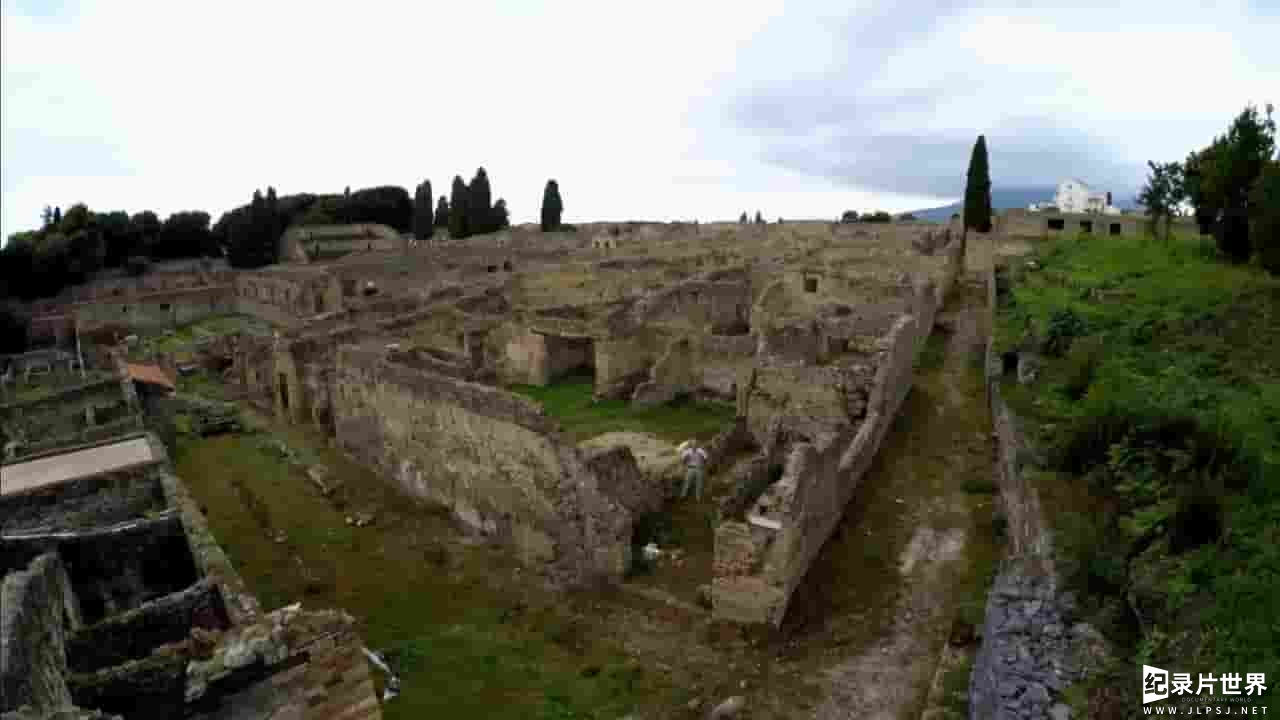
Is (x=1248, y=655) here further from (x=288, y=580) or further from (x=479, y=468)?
(x=288, y=580)

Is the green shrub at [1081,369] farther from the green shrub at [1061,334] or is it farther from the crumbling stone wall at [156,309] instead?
the crumbling stone wall at [156,309]

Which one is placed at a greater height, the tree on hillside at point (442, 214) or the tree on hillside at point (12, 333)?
the tree on hillside at point (442, 214)

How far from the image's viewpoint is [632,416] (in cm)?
2177

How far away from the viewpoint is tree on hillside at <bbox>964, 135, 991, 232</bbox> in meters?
40.8

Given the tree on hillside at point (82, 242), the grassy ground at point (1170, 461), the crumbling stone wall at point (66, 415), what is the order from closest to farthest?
1. the grassy ground at point (1170, 461)
2. the crumbling stone wall at point (66, 415)
3. the tree on hillside at point (82, 242)

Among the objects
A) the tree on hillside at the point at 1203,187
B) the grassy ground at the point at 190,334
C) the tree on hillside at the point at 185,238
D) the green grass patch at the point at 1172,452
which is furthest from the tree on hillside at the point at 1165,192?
the tree on hillside at the point at 185,238

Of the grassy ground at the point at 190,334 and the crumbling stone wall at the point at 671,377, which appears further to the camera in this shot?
the grassy ground at the point at 190,334

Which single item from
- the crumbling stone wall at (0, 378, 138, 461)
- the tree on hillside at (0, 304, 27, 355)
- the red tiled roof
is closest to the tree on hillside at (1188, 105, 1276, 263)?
the crumbling stone wall at (0, 378, 138, 461)

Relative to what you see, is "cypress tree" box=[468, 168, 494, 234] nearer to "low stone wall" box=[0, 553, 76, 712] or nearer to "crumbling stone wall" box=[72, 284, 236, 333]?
"crumbling stone wall" box=[72, 284, 236, 333]

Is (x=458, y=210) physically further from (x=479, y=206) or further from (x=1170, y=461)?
(x=1170, y=461)

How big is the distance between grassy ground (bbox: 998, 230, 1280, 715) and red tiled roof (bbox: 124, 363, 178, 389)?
24.7m

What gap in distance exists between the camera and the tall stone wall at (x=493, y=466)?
43.0 ft

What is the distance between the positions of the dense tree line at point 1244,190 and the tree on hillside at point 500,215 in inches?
2402

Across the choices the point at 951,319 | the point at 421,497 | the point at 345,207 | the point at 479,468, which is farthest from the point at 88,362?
the point at 345,207
